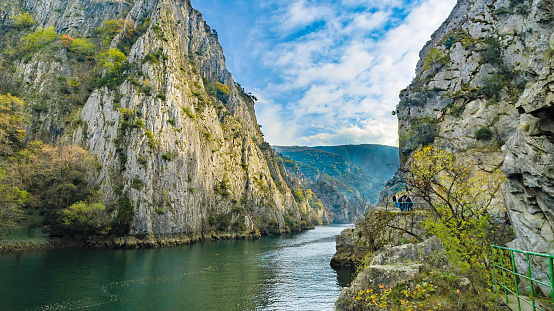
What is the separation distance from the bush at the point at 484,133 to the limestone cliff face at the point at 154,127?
55.6 meters

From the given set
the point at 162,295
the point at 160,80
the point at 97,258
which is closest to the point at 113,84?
the point at 160,80

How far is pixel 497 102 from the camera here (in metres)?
36.7

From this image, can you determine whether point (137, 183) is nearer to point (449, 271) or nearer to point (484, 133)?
point (449, 271)

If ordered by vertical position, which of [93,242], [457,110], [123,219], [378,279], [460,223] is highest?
[457,110]

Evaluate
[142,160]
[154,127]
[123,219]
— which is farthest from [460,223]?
[154,127]

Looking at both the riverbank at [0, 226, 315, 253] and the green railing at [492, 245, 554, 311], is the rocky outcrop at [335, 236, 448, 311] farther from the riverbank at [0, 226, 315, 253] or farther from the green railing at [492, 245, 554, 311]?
the riverbank at [0, 226, 315, 253]

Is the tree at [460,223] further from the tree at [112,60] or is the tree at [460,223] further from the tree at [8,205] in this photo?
the tree at [112,60]

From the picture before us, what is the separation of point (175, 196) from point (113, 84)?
3001 cm

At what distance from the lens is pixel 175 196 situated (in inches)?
2409

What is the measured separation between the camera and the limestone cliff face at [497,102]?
10.5m

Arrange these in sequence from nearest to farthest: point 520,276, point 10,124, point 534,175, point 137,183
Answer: point 520,276
point 534,175
point 10,124
point 137,183

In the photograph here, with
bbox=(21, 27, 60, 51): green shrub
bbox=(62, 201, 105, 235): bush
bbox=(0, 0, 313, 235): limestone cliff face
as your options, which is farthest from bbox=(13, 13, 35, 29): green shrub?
bbox=(62, 201, 105, 235): bush

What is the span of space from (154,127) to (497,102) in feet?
206

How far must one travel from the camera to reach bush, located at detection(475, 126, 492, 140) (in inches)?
1388
